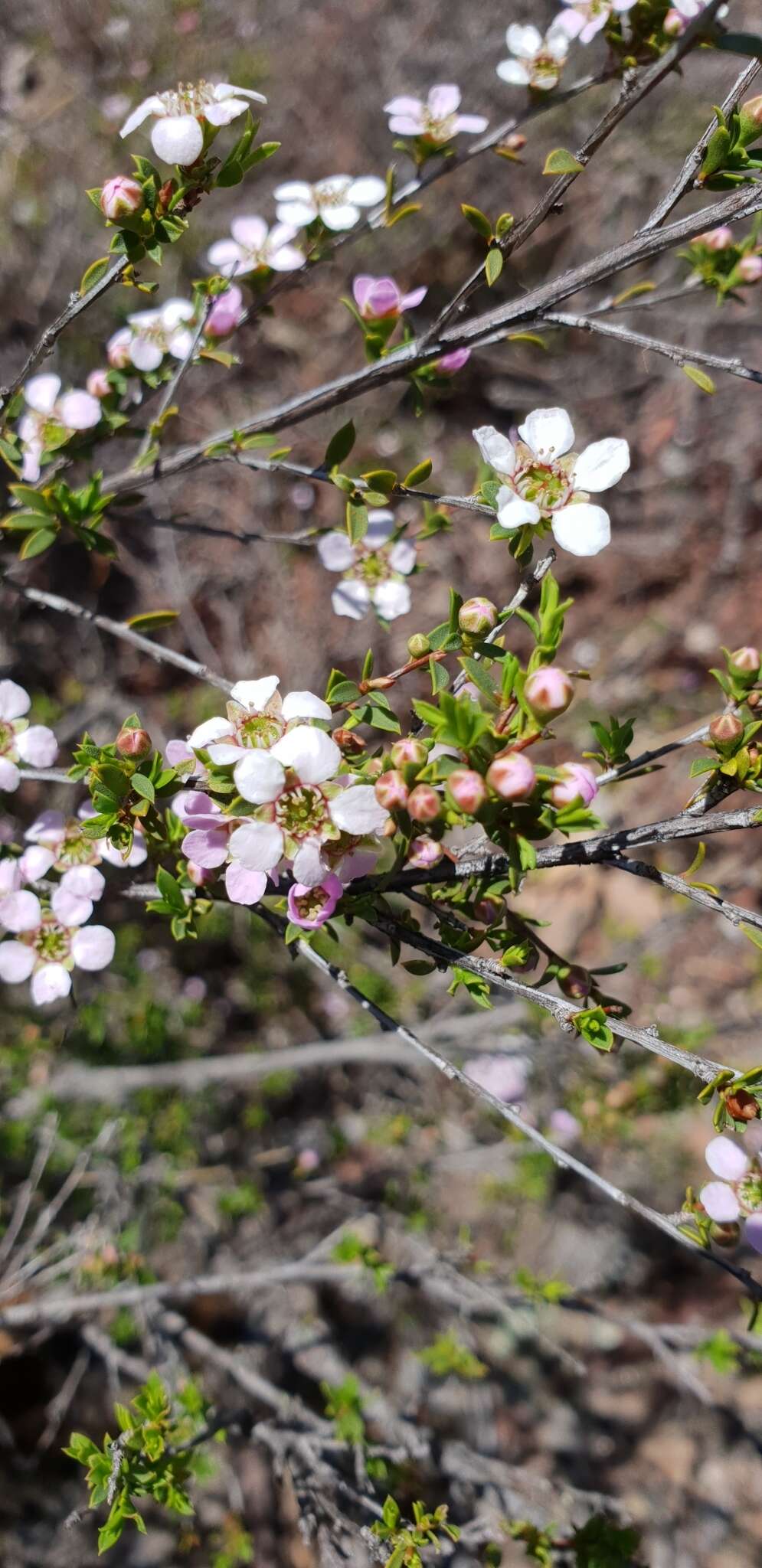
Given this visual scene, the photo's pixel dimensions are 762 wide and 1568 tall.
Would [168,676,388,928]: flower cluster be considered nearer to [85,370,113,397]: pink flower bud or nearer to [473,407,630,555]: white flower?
[473,407,630,555]: white flower

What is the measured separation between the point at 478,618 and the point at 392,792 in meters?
0.36

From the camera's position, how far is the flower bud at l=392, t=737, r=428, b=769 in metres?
1.18

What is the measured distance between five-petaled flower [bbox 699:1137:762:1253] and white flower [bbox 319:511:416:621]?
136 centimetres

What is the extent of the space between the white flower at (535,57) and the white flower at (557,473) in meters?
0.82

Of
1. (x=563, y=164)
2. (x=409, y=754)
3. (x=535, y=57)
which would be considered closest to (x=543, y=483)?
(x=563, y=164)

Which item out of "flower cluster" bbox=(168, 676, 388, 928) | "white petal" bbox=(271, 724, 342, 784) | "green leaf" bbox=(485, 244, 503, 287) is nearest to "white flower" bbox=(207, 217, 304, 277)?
"green leaf" bbox=(485, 244, 503, 287)

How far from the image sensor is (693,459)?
501 cm

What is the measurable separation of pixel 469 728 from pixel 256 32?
615cm

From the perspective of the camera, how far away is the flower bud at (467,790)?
3.54 ft

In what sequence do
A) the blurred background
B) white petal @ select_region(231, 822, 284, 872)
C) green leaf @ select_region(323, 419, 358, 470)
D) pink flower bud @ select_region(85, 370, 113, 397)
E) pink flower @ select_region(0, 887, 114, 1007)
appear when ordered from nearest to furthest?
white petal @ select_region(231, 822, 284, 872)
pink flower @ select_region(0, 887, 114, 1007)
green leaf @ select_region(323, 419, 358, 470)
pink flower bud @ select_region(85, 370, 113, 397)
the blurred background

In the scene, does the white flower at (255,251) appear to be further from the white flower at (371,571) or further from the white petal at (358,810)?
the white petal at (358,810)

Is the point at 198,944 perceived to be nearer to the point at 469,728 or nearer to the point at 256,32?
the point at 469,728

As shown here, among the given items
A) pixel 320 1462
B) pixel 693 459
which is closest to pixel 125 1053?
pixel 320 1462

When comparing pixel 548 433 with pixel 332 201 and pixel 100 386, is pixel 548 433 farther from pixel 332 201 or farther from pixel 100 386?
pixel 100 386
